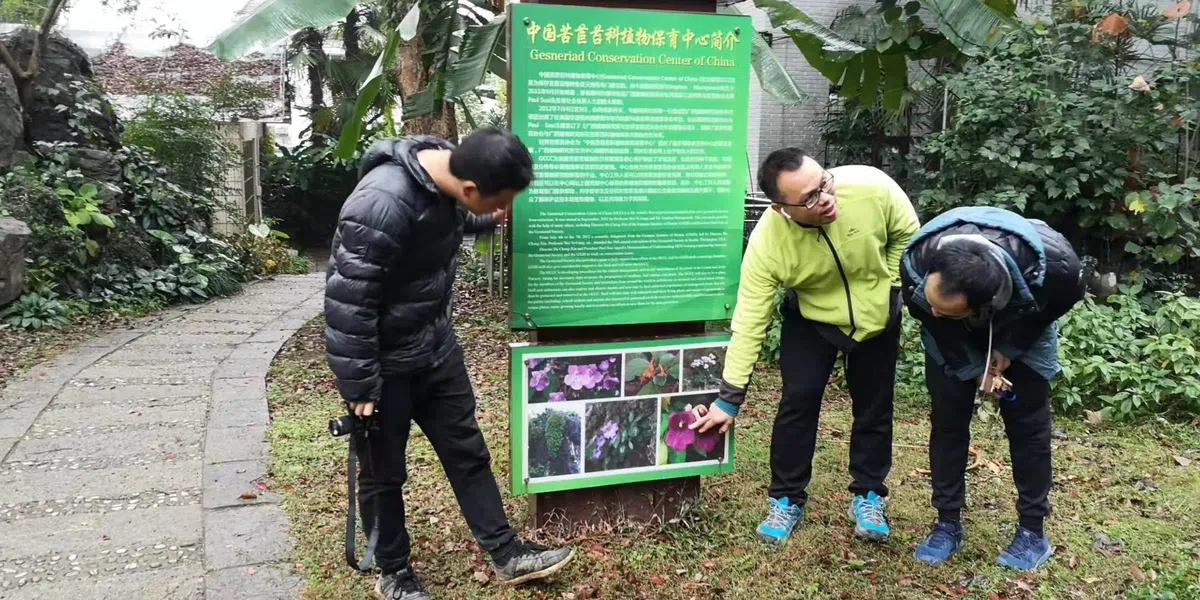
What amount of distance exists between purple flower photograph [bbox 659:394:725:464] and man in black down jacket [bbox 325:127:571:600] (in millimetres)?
610

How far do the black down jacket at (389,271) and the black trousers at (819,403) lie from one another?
1400 millimetres

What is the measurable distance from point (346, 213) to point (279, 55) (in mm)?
17346

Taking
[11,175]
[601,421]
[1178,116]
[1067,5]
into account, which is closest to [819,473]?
[601,421]

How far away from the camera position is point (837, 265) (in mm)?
3102

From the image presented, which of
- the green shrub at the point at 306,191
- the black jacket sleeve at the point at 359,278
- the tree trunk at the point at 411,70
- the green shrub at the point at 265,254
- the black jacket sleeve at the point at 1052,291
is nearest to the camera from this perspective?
the black jacket sleeve at the point at 359,278

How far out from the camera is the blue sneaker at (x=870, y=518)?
3.43 meters

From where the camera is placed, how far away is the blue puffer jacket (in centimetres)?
270

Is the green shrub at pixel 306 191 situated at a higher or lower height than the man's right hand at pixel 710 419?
higher

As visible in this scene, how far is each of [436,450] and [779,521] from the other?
4.73ft

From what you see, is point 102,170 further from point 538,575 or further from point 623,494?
point 538,575

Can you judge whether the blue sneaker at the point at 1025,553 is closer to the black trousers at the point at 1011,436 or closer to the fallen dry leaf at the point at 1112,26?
the black trousers at the point at 1011,436

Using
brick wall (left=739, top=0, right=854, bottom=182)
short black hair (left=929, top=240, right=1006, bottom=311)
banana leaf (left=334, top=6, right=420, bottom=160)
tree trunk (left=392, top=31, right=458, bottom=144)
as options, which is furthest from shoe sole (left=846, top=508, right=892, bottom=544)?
brick wall (left=739, top=0, right=854, bottom=182)

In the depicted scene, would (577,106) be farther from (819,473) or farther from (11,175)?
(11,175)

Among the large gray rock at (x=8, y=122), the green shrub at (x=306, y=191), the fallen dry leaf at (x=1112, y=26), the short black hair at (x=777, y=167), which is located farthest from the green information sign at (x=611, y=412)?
the green shrub at (x=306, y=191)
